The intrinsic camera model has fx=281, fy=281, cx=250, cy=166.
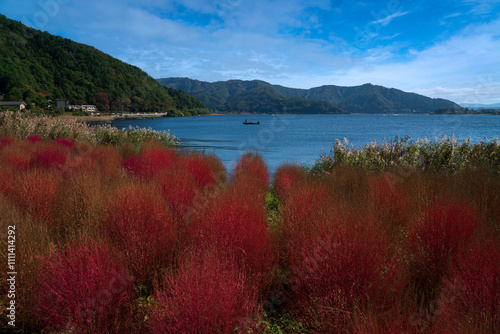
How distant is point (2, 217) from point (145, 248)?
2000 millimetres

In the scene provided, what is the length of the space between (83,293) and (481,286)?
4338mm

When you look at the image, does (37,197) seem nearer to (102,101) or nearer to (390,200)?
(390,200)

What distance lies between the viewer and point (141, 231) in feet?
14.8

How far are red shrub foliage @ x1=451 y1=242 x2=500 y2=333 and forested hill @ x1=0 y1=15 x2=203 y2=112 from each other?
343ft

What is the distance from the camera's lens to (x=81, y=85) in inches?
5015

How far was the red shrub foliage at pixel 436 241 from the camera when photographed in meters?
4.15

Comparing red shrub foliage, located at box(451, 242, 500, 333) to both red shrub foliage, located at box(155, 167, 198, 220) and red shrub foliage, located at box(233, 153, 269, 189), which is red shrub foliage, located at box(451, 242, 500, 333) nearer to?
red shrub foliage, located at box(155, 167, 198, 220)

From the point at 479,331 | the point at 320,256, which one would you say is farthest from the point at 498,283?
the point at 320,256

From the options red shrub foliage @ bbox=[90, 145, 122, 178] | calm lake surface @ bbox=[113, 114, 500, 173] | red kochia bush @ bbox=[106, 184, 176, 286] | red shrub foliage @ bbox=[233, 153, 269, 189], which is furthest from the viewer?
calm lake surface @ bbox=[113, 114, 500, 173]

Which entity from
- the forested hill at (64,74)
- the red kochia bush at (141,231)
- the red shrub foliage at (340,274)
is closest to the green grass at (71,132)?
the red kochia bush at (141,231)

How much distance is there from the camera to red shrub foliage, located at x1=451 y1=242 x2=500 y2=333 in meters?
2.75

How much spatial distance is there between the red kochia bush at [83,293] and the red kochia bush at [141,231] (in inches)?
28.0

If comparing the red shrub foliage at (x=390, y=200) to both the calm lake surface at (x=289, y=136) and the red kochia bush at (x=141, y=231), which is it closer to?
the red kochia bush at (x=141, y=231)

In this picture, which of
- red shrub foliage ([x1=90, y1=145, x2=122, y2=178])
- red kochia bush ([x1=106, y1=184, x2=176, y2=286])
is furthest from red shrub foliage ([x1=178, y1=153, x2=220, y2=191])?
red kochia bush ([x1=106, y1=184, x2=176, y2=286])
